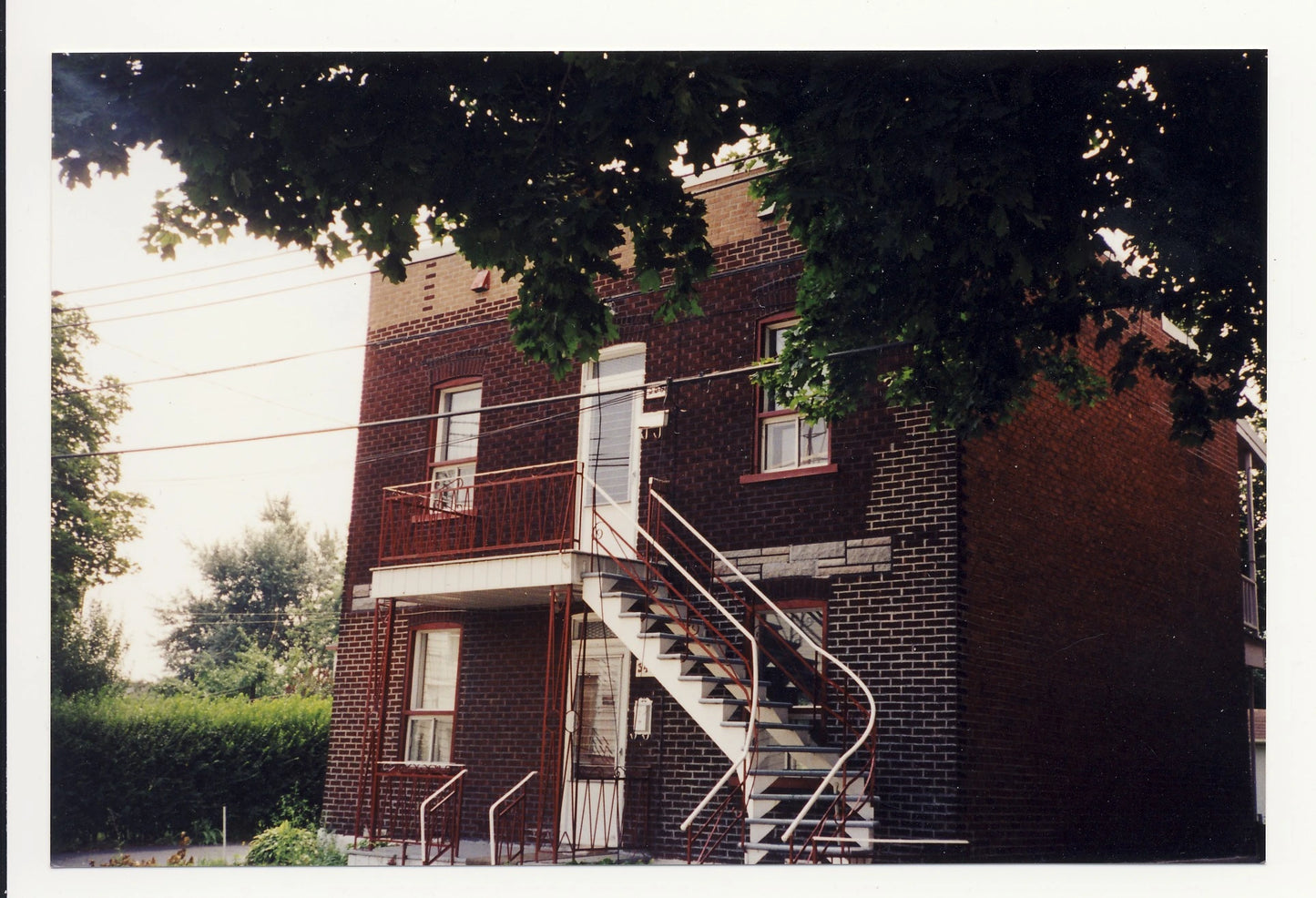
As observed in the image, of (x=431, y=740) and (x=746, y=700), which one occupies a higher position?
(x=746, y=700)

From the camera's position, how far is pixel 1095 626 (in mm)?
8203

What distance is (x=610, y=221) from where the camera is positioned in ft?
21.6

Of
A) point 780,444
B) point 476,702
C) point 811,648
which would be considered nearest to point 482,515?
point 476,702

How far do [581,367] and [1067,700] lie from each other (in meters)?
4.42

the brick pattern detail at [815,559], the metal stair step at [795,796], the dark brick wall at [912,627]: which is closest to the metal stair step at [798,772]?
the metal stair step at [795,796]

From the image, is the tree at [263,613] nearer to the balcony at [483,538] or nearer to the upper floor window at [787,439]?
the balcony at [483,538]

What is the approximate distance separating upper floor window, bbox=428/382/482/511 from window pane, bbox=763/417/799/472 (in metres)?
2.77

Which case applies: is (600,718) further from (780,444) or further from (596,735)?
(780,444)

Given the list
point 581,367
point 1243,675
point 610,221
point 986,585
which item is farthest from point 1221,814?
point 581,367

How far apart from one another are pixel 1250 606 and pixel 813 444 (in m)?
2.97

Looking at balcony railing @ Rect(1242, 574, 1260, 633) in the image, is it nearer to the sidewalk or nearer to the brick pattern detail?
the brick pattern detail

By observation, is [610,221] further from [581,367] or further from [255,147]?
[581,367]

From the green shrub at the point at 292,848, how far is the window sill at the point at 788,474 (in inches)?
156

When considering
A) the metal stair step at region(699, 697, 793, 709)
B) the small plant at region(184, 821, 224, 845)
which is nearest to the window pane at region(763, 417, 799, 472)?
the metal stair step at region(699, 697, 793, 709)
